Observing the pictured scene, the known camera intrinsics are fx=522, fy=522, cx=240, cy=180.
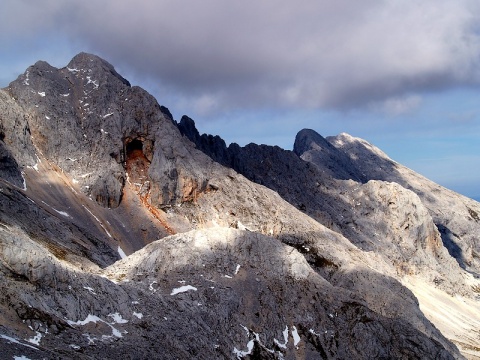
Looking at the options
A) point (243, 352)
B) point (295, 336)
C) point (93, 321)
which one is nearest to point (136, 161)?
point (295, 336)

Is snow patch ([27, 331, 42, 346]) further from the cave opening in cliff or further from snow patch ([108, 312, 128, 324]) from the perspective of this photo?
the cave opening in cliff

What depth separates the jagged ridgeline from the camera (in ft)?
155

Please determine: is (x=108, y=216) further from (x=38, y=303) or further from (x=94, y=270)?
(x=38, y=303)

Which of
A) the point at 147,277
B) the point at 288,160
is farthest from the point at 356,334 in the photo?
the point at 288,160

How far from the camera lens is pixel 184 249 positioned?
65562 mm

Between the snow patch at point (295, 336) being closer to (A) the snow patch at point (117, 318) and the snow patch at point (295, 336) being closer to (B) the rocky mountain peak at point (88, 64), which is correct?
(A) the snow patch at point (117, 318)

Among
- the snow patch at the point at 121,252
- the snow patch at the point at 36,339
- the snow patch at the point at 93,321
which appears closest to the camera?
the snow patch at the point at 36,339

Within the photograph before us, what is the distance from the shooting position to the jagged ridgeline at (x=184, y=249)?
47156 mm

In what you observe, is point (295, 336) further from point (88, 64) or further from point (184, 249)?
point (88, 64)

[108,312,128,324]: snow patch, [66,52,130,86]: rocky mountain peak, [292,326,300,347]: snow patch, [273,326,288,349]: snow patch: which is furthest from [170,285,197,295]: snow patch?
[66,52,130,86]: rocky mountain peak

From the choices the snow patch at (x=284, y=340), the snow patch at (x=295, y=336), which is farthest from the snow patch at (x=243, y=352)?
the snow patch at (x=295, y=336)

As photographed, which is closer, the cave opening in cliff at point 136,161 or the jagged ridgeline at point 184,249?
the jagged ridgeline at point 184,249

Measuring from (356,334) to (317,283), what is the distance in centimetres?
925

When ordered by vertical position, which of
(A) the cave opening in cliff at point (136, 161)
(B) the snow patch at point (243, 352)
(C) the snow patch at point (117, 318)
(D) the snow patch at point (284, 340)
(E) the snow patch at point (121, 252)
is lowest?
(B) the snow patch at point (243, 352)
